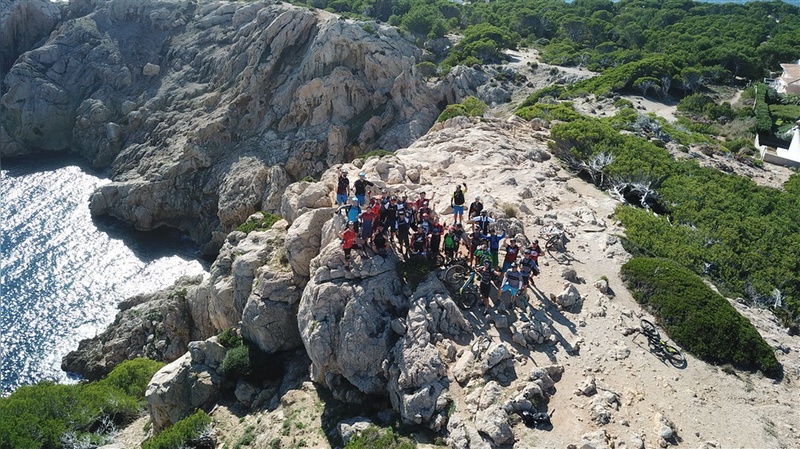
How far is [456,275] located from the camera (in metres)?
24.2

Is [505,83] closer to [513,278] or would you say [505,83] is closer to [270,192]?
[270,192]

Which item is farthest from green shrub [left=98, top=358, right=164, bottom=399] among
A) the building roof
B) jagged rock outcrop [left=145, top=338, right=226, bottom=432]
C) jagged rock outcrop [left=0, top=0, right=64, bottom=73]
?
the building roof

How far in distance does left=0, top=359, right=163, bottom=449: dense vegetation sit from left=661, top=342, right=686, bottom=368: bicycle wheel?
94.8 ft

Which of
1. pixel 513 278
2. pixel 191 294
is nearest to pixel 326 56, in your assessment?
pixel 191 294

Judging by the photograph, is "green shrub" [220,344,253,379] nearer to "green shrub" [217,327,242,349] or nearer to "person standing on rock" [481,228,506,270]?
"green shrub" [217,327,242,349]

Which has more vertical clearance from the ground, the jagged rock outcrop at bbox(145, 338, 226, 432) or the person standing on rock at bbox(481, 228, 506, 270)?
the person standing on rock at bbox(481, 228, 506, 270)

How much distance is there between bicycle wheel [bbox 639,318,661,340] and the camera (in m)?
21.9

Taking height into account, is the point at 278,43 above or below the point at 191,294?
above

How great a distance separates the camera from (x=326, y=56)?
6362 centimetres

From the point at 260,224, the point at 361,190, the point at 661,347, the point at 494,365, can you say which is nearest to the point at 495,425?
the point at 494,365

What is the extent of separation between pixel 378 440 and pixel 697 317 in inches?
597

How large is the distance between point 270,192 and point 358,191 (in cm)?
3130

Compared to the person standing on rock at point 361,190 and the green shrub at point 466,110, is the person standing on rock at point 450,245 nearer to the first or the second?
the person standing on rock at point 361,190

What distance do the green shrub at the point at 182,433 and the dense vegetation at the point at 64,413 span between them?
243 inches
